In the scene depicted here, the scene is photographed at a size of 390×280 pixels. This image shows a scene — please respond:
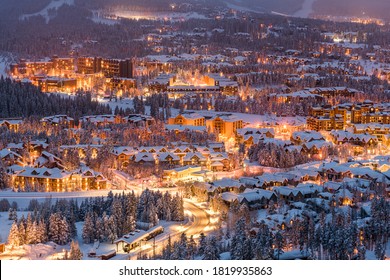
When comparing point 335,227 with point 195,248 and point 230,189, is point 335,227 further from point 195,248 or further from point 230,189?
point 230,189

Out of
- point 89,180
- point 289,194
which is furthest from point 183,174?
point 289,194

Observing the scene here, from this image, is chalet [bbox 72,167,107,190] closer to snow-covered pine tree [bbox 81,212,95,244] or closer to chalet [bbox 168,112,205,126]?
snow-covered pine tree [bbox 81,212,95,244]

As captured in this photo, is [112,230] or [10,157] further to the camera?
[10,157]

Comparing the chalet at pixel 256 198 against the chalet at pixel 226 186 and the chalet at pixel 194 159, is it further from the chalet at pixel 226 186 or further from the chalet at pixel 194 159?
the chalet at pixel 194 159

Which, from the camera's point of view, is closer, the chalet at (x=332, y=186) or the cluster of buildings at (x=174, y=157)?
the chalet at (x=332, y=186)

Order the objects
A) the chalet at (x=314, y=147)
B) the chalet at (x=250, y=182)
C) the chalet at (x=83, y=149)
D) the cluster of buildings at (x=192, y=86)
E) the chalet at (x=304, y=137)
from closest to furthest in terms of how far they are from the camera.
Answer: the chalet at (x=250, y=182) → the chalet at (x=83, y=149) → the chalet at (x=314, y=147) → the chalet at (x=304, y=137) → the cluster of buildings at (x=192, y=86)

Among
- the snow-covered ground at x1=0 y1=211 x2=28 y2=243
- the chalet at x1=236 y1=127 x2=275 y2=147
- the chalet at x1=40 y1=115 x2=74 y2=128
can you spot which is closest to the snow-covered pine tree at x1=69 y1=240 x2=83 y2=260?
the snow-covered ground at x1=0 y1=211 x2=28 y2=243

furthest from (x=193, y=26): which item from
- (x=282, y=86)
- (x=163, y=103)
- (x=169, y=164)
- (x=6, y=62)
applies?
(x=169, y=164)

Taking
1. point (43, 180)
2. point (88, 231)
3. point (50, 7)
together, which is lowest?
point (43, 180)

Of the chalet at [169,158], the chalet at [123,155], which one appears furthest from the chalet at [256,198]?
the chalet at [123,155]

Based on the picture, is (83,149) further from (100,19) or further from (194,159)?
(100,19)

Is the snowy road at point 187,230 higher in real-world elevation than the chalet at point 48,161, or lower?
lower
